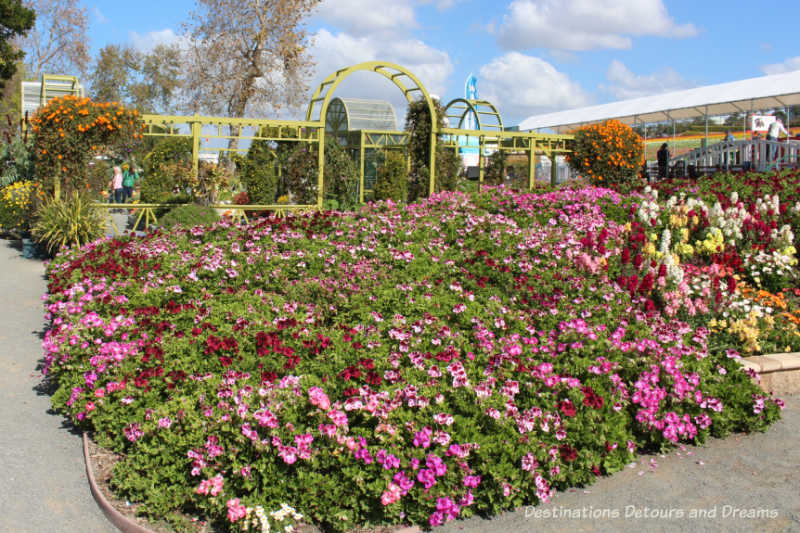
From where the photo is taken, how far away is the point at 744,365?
452 cm

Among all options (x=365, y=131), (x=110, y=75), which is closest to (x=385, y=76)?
(x=365, y=131)

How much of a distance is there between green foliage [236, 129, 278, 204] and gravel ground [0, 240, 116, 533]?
7952mm

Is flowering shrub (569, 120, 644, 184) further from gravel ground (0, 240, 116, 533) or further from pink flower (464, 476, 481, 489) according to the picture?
pink flower (464, 476, 481, 489)

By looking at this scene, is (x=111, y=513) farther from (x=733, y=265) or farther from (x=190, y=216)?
(x=190, y=216)

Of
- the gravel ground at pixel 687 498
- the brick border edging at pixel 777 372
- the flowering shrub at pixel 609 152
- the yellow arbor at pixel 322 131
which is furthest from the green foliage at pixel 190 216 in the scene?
the flowering shrub at pixel 609 152

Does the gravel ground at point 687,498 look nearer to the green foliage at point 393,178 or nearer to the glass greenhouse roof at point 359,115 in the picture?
the green foliage at point 393,178

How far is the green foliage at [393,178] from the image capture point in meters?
14.0

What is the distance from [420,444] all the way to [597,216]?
4.59 m

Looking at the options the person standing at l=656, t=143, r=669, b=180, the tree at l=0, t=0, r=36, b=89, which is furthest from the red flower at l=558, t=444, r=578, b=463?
the tree at l=0, t=0, r=36, b=89

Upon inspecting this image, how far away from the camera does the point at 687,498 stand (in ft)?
10.8

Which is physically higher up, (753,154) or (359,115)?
(359,115)

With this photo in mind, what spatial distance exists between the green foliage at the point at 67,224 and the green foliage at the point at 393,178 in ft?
19.1

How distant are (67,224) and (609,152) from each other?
10719 millimetres

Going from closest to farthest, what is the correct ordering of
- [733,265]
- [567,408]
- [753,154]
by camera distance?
[567,408] → [733,265] → [753,154]
